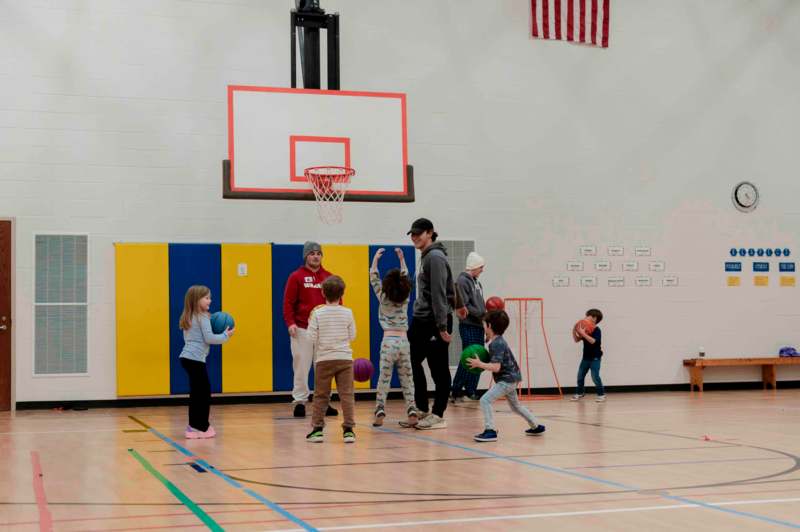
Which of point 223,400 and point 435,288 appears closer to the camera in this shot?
point 435,288

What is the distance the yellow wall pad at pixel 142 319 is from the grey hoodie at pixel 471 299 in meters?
4.05

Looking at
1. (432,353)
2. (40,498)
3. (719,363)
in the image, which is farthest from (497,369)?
(719,363)

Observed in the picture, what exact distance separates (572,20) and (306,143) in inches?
236

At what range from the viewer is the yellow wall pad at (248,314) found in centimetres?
1271

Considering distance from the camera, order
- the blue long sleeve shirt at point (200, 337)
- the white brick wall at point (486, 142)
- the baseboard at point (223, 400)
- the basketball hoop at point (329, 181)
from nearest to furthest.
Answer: the blue long sleeve shirt at point (200, 337), the basketball hoop at point (329, 181), the baseboard at point (223, 400), the white brick wall at point (486, 142)

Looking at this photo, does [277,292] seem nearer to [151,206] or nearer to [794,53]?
[151,206]

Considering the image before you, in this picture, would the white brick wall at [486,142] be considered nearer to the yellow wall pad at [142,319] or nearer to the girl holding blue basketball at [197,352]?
the yellow wall pad at [142,319]

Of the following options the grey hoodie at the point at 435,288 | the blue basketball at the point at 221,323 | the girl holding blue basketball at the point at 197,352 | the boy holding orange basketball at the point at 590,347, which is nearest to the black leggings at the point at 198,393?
the girl holding blue basketball at the point at 197,352

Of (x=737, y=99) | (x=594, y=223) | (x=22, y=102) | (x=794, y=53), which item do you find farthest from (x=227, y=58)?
(x=794, y=53)

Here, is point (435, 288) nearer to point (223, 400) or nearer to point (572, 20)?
point (223, 400)

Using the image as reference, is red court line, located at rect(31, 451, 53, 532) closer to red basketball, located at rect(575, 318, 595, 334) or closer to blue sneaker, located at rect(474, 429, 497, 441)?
blue sneaker, located at rect(474, 429, 497, 441)

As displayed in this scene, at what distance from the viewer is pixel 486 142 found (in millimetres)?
14148

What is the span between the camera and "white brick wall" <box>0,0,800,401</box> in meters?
12.6

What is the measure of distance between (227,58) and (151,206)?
2.32m
